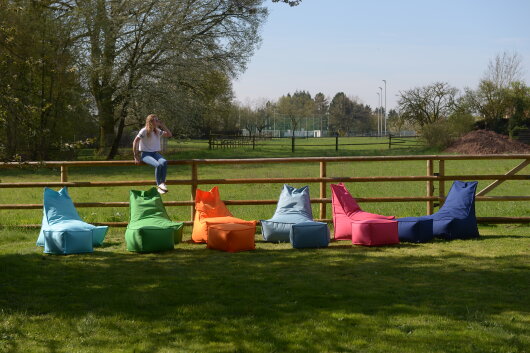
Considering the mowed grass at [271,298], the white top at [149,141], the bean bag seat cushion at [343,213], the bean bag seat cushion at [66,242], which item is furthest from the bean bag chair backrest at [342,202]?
the bean bag seat cushion at [66,242]

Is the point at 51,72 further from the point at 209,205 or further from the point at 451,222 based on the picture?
the point at 451,222

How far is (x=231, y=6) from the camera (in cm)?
3538

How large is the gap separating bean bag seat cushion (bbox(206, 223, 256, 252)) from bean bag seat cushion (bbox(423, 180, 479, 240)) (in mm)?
2833

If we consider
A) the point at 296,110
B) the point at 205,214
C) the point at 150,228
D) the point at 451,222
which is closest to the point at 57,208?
the point at 150,228

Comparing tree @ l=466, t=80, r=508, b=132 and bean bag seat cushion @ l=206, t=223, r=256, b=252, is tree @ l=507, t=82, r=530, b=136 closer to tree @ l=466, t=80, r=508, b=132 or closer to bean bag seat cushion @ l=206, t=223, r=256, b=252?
tree @ l=466, t=80, r=508, b=132

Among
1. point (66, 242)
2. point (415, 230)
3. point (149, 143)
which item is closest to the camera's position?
point (66, 242)

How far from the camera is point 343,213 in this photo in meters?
9.99

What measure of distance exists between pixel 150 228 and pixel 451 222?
4435 mm

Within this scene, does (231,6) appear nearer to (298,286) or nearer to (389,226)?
(389,226)

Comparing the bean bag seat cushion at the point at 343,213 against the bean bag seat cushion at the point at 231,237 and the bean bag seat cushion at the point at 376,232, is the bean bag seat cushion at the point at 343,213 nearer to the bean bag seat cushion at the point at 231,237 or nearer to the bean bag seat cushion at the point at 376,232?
the bean bag seat cushion at the point at 376,232

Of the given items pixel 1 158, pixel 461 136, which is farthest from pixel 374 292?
pixel 461 136

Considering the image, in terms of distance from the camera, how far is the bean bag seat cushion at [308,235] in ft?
29.9

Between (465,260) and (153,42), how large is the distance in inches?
1061

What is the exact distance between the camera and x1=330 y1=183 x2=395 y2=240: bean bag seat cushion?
9805 millimetres
